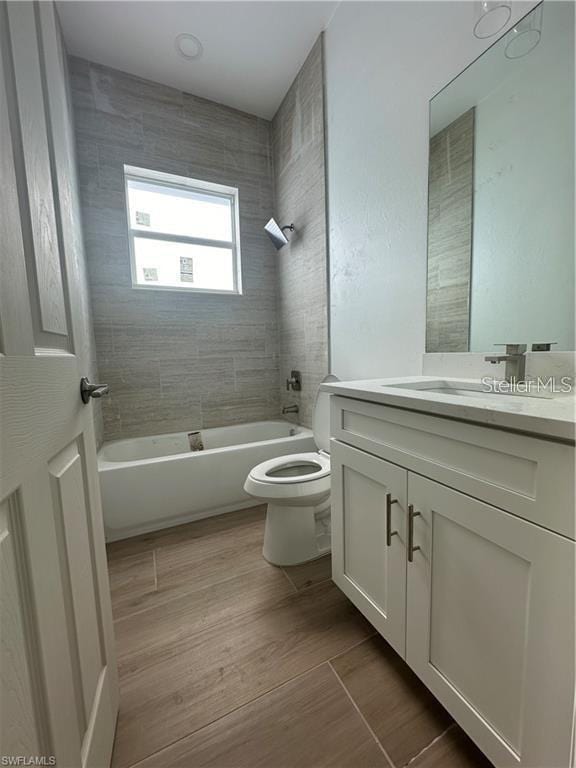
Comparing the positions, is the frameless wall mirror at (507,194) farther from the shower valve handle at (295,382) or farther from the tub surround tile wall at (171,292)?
the tub surround tile wall at (171,292)

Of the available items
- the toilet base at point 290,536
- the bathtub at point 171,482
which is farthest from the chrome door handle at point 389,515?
the bathtub at point 171,482

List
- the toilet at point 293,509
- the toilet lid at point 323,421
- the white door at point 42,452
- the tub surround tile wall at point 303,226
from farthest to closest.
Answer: the tub surround tile wall at point 303,226 < the toilet lid at point 323,421 < the toilet at point 293,509 < the white door at point 42,452

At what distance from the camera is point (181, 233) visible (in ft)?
8.09

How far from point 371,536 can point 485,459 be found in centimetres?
49

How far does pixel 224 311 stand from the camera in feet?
8.27

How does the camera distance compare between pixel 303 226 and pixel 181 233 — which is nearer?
pixel 303 226

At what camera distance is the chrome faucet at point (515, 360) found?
0.94 meters

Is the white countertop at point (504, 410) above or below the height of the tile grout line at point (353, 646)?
above

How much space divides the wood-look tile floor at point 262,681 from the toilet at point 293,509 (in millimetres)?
77

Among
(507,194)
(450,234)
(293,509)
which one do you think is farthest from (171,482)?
(507,194)

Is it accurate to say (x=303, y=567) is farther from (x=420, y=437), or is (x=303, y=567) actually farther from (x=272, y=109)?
(x=272, y=109)

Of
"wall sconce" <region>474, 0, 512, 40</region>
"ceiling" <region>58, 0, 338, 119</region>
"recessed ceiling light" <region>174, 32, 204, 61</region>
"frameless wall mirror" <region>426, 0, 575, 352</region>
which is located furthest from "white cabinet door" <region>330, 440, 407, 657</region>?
"recessed ceiling light" <region>174, 32, 204, 61</region>

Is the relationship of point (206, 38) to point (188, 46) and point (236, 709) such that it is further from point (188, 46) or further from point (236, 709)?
point (236, 709)

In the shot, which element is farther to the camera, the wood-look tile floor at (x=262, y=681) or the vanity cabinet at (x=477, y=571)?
the wood-look tile floor at (x=262, y=681)
